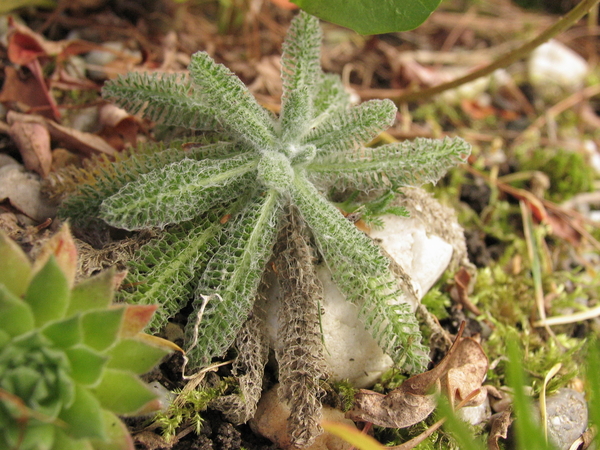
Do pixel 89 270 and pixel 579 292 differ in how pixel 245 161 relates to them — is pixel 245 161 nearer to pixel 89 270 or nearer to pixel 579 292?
pixel 89 270

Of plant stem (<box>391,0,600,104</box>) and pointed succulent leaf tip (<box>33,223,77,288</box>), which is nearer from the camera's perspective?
pointed succulent leaf tip (<box>33,223,77,288</box>)

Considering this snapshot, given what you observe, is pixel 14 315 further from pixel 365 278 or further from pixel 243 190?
pixel 365 278

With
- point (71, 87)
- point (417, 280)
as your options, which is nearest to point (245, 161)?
point (417, 280)

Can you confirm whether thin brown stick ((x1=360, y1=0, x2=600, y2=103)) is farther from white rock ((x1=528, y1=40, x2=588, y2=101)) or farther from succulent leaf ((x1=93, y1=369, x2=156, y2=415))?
succulent leaf ((x1=93, y1=369, x2=156, y2=415))

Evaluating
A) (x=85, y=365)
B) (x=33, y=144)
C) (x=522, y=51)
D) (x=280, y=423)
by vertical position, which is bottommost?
(x=280, y=423)

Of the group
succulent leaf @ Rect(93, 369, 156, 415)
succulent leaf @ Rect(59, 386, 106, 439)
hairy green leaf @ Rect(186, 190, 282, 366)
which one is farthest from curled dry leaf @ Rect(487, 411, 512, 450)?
succulent leaf @ Rect(59, 386, 106, 439)

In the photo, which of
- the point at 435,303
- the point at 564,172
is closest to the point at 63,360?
the point at 435,303
